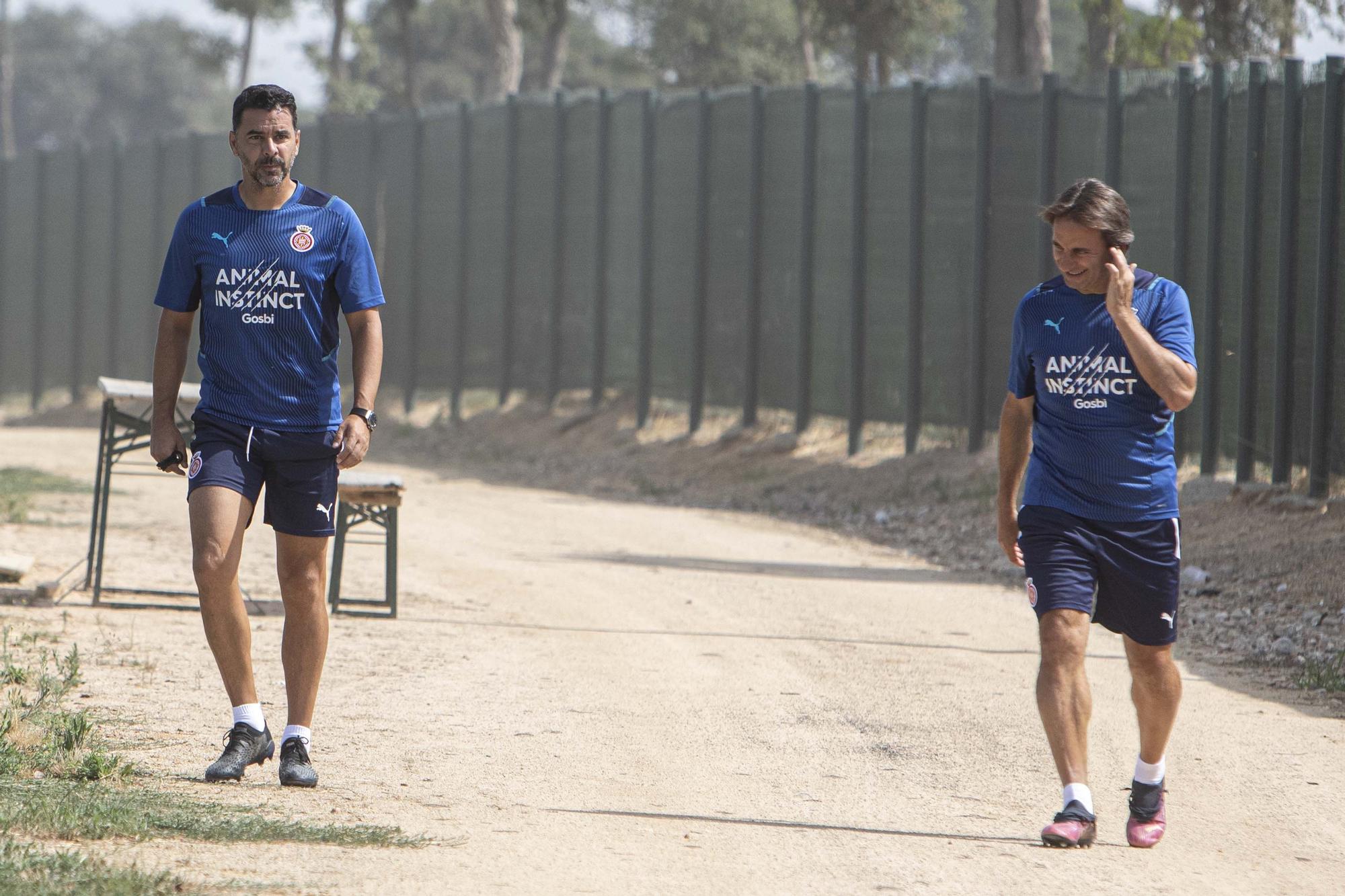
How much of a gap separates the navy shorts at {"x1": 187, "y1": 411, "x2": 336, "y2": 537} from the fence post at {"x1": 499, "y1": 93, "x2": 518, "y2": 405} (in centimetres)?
1643

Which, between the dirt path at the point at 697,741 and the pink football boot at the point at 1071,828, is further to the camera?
the pink football boot at the point at 1071,828

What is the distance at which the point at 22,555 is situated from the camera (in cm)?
1022

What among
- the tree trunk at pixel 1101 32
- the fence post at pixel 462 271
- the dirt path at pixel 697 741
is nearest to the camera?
the dirt path at pixel 697 741

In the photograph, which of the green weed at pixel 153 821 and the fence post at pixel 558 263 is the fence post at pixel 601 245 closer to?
the fence post at pixel 558 263

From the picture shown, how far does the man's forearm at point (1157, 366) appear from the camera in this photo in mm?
5105

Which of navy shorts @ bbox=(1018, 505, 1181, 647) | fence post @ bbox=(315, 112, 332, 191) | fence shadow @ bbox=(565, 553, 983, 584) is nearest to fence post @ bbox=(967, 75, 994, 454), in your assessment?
fence shadow @ bbox=(565, 553, 983, 584)

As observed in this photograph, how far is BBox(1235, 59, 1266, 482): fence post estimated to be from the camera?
42.0 feet

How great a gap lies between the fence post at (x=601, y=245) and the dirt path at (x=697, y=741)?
29.8ft

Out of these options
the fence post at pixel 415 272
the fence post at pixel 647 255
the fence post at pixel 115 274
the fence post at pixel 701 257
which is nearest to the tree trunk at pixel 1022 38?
the fence post at pixel 701 257

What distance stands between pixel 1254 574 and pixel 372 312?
259 inches

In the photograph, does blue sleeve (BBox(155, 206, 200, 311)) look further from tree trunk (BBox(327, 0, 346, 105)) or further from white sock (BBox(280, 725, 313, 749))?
tree trunk (BBox(327, 0, 346, 105))

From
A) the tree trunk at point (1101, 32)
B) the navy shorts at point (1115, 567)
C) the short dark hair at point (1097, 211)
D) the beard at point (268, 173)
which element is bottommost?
the navy shorts at point (1115, 567)

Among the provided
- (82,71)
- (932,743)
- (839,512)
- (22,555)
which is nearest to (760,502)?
(839,512)

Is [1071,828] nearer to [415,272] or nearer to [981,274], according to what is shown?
[981,274]
